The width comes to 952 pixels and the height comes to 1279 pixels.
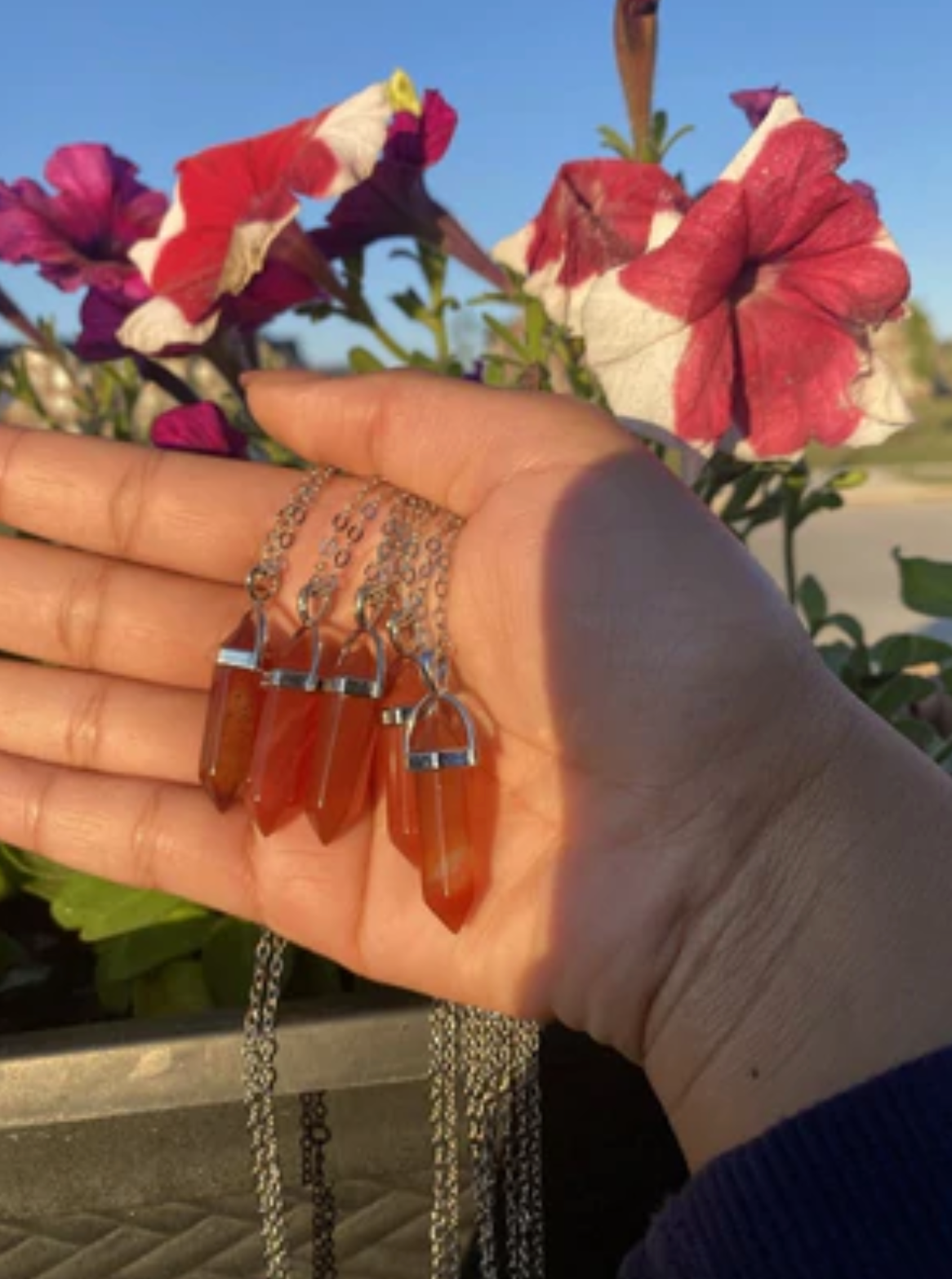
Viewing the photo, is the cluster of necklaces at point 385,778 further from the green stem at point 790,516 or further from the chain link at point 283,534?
the green stem at point 790,516

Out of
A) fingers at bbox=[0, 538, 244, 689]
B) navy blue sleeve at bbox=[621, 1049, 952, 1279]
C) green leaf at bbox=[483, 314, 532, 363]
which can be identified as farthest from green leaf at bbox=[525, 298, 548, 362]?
navy blue sleeve at bbox=[621, 1049, 952, 1279]

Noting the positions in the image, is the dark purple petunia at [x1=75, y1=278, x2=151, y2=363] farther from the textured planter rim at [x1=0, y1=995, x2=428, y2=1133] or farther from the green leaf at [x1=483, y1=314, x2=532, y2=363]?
the textured planter rim at [x1=0, y1=995, x2=428, y2=1133]

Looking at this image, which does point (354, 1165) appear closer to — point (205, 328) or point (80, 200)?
point (205, 328)

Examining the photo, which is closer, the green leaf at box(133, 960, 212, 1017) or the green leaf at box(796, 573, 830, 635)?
the green leaf at box(133, 960, 212, 1017)

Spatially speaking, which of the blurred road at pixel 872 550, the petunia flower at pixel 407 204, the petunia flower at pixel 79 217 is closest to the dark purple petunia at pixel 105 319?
the petunia flower at pixel 79 217

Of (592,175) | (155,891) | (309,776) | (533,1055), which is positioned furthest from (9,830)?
(592,175)

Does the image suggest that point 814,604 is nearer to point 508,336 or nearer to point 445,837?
point 508,336

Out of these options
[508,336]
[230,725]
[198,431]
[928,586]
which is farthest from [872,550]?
[230,725]
